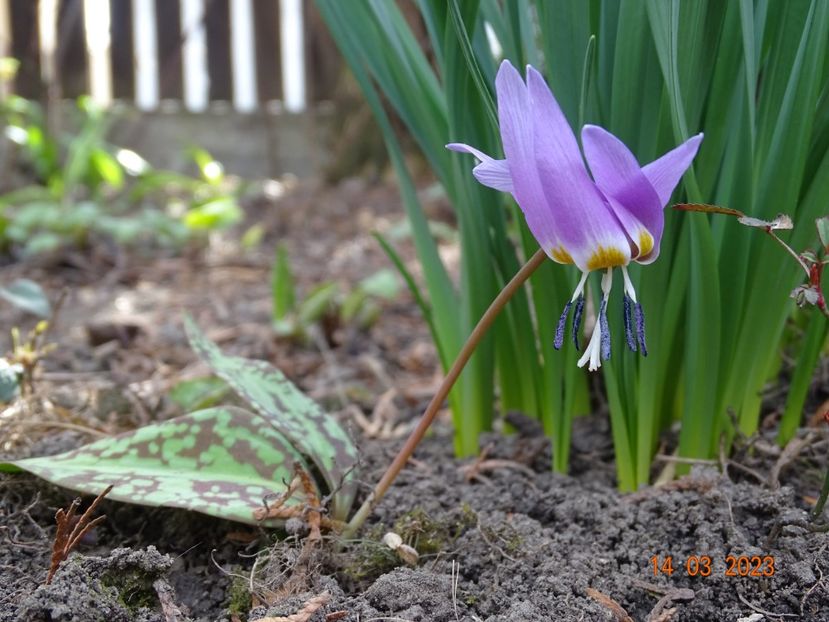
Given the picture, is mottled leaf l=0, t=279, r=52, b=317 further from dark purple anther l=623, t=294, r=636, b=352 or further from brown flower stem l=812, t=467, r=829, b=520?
brown flower stem l=812, t=467, r=829, b=520

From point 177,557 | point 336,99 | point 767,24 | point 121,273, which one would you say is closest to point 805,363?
point 767,24

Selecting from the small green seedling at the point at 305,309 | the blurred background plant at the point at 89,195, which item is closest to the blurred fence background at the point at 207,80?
the blurred background plant at the point at 89,195

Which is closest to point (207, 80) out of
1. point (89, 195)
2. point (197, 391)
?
point (89, 195)

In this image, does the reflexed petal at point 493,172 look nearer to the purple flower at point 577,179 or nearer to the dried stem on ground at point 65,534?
the purple flower at point 577,179

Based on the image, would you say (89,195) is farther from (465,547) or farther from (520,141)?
(520,141)

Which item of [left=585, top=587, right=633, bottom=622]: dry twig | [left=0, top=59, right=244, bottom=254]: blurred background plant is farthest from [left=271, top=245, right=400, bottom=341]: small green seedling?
[left=585, top=587, right=633, bottom=622]: dry twig

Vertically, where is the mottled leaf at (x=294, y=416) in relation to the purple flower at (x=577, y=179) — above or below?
below

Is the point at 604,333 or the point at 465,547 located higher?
the point at 604,333
